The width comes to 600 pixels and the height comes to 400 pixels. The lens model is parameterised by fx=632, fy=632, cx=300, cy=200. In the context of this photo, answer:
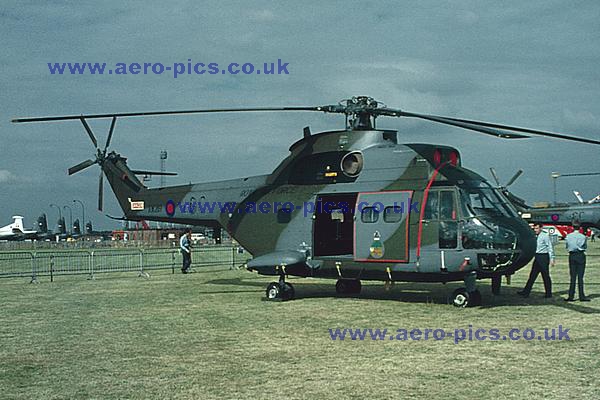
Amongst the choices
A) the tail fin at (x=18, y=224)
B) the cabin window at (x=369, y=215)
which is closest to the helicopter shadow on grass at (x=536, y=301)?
the cabin window at (x=369, y=215)

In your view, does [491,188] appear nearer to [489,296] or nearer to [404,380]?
[489,296]

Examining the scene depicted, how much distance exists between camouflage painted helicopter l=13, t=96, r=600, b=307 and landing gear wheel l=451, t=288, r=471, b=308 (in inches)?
0.9

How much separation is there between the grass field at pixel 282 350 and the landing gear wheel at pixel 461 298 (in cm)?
34

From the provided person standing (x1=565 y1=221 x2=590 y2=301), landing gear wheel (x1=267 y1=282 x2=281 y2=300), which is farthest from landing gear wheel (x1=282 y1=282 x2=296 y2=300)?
person standing (x1=565 y1=221 x2=590 y2=301)

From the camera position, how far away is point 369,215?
15.1 m

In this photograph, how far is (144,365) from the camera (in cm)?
892

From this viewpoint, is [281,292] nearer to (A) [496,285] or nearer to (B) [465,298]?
(B) [465,298]

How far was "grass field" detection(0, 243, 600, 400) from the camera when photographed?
24.9 ft

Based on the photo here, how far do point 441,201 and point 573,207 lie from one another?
2339 centimetres

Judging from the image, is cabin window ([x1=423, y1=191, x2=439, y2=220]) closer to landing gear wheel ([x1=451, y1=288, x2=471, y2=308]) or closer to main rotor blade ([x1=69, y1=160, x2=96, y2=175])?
landing gear wheel ([x1=451, y1=288, x2=471, y2=308])

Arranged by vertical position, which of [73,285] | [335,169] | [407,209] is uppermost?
[335,169]

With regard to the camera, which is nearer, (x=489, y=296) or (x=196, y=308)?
(x=196, y=308)

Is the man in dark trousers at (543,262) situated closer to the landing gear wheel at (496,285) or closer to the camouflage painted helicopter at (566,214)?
the landing gear wheel at (496,285)

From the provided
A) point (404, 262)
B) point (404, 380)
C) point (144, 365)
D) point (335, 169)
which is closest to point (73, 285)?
point (335, 169)
